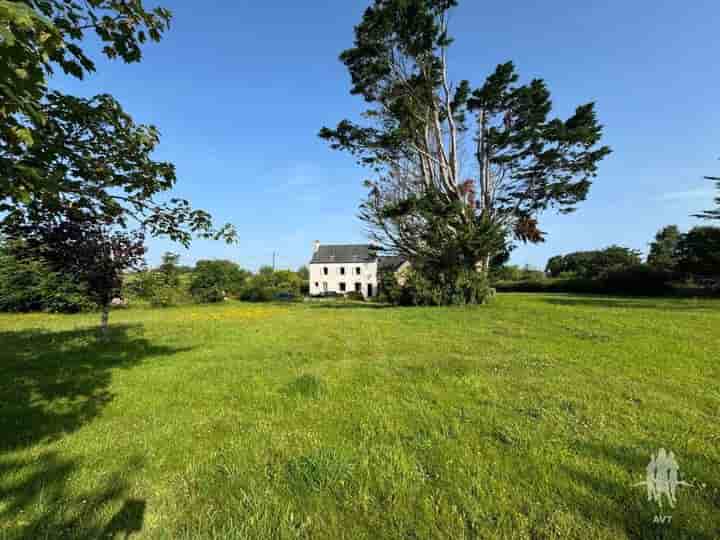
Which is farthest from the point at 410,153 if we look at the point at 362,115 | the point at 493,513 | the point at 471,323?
the point at 493,513

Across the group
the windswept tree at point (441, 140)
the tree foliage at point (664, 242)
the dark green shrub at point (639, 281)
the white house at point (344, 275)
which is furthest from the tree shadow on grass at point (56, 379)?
the tree foliage at point (664, 242)

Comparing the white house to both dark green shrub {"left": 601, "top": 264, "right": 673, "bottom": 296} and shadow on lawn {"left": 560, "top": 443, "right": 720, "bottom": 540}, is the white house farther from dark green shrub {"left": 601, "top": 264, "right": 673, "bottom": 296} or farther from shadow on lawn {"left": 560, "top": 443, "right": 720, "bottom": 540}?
shadow on lawn {"left": 560, "top": 443, "right": 720, "bottom": 540}

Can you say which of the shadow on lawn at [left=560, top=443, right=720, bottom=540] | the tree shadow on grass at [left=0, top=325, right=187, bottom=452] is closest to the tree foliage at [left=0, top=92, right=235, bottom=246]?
the tree shadow on grass at [left=0, top=325, right=187, bottom=452]

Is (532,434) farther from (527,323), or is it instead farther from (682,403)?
(527,323)

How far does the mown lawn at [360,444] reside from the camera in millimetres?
1870

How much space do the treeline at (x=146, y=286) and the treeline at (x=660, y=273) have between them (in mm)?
18916

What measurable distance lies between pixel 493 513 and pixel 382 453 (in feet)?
3.16

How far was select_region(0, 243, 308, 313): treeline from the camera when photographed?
9289 millimetres

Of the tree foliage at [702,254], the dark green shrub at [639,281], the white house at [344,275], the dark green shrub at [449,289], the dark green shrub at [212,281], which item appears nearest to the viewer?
the dark green shrub at [449,289]

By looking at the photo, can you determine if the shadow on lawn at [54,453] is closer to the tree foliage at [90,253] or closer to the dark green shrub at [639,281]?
the tree foliage at [90,253]

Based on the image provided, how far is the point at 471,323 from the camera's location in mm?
10445

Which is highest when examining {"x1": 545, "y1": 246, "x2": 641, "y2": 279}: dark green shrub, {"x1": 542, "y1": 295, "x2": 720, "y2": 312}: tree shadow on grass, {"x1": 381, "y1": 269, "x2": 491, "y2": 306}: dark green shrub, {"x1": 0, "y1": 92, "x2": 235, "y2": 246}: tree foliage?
{"x1": 545, "y1": 246, "x2": 641, "y2": 279}: dark green shrub

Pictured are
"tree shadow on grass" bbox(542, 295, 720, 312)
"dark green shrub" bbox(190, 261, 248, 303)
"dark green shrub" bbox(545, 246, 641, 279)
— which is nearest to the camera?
"tree shadow on grass" bbox(542, 295, 720, 312)

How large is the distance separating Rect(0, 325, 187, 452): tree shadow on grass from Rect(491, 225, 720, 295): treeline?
63.7 ft
